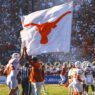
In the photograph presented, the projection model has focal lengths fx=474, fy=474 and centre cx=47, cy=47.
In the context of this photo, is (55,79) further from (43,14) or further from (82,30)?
(43,14)

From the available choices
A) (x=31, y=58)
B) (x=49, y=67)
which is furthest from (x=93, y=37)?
(x=31, y=58)

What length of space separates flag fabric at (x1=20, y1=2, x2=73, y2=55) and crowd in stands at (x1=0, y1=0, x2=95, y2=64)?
29.6 metres

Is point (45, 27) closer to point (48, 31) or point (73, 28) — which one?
point (48, 31)

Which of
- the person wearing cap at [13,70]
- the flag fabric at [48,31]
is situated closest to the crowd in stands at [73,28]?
the person wearing cap at [13,70]

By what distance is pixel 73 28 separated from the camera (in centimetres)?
5219

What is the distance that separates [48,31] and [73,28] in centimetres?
3662

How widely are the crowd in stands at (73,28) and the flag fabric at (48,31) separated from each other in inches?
1167

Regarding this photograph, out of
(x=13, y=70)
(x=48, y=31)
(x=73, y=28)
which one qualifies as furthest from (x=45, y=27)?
(x=73, y=28)

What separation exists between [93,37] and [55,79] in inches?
585

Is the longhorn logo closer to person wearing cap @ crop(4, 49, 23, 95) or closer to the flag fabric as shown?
the flag fabric

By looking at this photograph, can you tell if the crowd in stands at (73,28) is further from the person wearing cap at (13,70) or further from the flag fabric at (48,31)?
the flag fabric at (48,31)

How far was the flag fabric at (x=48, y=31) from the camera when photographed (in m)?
15.1

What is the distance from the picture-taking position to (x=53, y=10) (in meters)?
16.0

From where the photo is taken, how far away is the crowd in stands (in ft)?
155
